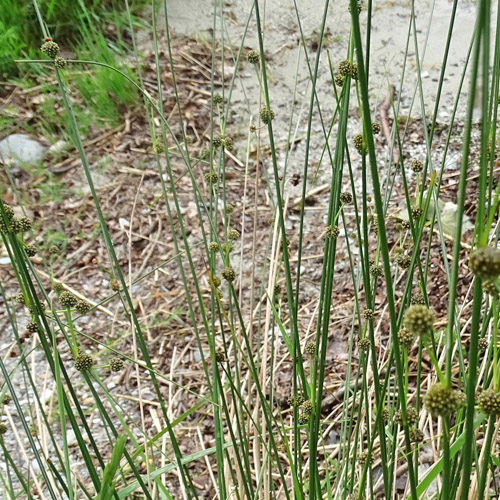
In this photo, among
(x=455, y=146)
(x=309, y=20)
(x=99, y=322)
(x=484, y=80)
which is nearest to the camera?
(x=484, y=80)

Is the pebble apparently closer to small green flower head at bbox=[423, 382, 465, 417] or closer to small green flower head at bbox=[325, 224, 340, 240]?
small green flower head at bbox=[325, 224, 340, 240]

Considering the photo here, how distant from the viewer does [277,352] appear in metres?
1.52

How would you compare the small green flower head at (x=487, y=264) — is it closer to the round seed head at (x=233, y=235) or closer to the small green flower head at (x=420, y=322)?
the small green flower head at (x=420, y=322)

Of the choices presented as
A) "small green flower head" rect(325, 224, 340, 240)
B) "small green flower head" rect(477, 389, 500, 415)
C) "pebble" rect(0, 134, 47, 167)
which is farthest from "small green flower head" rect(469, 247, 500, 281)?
"pebble" rect(0, 134, 47, 167)

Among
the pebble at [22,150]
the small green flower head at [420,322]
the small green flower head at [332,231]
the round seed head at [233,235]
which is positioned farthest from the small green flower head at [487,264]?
the pebble at [22,150]

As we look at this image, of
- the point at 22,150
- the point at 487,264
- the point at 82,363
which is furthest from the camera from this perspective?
the point at 22,150

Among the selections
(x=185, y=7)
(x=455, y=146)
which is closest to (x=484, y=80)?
(x=455, y=146)

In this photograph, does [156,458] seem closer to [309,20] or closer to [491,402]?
[491,402]

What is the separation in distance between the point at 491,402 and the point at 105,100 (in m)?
2.00

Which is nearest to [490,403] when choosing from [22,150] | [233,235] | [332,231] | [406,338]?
[406,338]

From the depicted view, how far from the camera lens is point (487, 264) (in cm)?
34

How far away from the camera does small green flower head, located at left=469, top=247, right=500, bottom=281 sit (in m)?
0.33

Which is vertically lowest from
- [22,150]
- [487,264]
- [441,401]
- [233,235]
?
[22,150]

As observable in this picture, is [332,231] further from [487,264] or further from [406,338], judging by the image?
[487,264]
